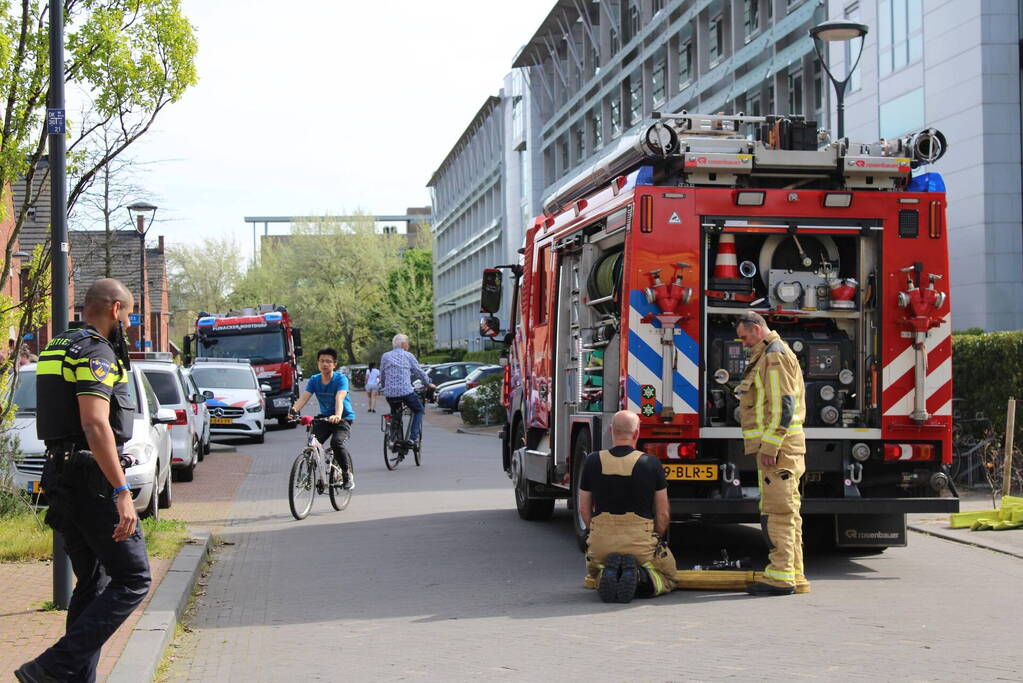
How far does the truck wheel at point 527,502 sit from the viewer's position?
1298 cm

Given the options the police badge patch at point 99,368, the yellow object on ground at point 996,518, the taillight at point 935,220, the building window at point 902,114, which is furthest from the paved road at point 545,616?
the building window at point 902,114

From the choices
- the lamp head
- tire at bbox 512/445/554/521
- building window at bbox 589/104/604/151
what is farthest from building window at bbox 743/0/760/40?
tire at bbox 512/445/554/521

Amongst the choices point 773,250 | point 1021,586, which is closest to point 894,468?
point 1021,586

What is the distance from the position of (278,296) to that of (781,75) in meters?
63.7

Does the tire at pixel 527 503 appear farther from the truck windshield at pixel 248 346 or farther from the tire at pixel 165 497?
the truck windshield at pixel 248 346

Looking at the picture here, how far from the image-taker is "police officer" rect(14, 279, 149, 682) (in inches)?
213

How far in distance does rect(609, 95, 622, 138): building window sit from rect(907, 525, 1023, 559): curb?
131ft

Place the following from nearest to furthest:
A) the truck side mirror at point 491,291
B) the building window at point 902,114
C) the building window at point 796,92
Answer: the truck side mirror at point 491,291 → the building window at point 902,114 → the building window at point 796,92

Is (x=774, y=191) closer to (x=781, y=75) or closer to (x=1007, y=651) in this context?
(x=1007, y=651)

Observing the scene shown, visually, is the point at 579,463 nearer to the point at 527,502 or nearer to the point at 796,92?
the point at 527,502

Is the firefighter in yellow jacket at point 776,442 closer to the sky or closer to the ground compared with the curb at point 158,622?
closer to the sky

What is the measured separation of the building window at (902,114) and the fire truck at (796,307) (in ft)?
68.6

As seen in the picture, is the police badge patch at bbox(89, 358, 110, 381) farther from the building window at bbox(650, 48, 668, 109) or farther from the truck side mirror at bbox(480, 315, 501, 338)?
the building window at bbox(650, 48, 668, 109)

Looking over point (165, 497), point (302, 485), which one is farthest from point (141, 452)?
point (165, 497)
